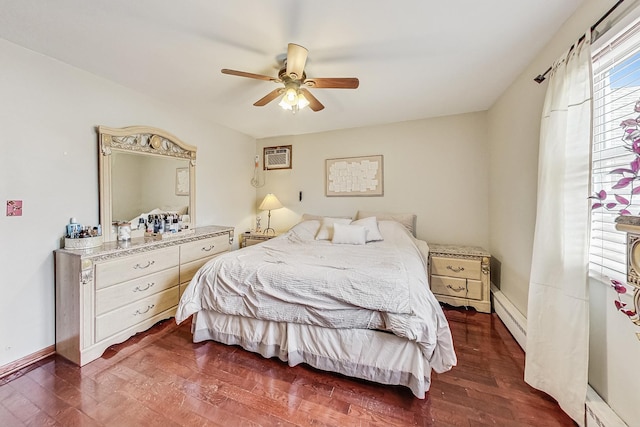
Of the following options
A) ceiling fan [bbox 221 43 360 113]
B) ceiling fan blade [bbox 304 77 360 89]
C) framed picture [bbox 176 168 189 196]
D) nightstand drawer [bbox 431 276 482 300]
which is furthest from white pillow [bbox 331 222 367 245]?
framed picture [bbox 176 168 189 196]

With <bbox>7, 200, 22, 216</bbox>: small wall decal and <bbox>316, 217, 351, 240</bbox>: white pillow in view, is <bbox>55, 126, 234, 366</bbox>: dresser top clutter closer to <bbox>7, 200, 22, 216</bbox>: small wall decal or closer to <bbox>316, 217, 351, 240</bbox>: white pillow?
<bbox>7, 200, 22, 216</bbox>: small wall decal

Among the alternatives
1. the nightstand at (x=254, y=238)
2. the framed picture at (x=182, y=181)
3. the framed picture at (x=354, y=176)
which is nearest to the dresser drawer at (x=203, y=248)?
the nightstand at (x=254, y=238)

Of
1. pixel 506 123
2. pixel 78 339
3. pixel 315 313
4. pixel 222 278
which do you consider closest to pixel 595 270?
pixel 315 313

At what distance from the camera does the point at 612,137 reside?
1.25m

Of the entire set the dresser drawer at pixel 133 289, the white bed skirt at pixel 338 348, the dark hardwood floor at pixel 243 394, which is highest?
the dresser drawer at pixel 133 289

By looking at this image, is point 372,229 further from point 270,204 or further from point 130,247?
point 130,247

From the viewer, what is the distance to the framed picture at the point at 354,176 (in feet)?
11.8

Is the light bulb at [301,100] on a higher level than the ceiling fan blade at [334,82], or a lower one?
lower

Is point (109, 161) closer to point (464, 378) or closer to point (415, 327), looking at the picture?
point (415, 327)

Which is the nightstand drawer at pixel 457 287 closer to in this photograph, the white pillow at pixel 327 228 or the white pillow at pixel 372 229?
the white pillow at pixel 372 229

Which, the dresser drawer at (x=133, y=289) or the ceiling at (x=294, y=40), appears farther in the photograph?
the dresser drawer at (x=133, y=289)

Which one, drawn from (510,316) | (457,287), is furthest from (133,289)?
(510,316)

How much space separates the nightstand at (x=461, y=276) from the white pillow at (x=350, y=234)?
86 cm

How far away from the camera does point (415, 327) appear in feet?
4.84
